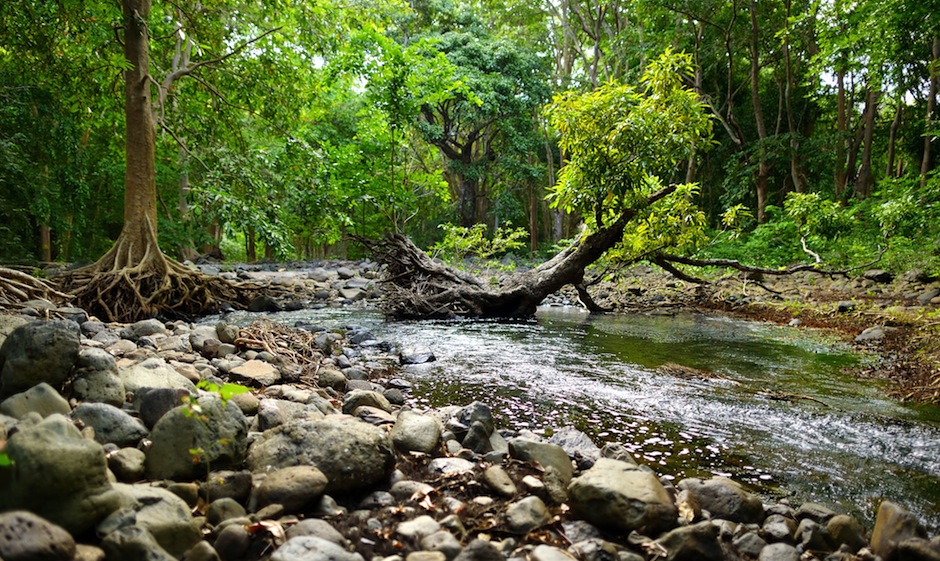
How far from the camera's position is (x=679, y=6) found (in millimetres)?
14602

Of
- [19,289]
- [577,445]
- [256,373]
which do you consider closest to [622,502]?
[577,445]

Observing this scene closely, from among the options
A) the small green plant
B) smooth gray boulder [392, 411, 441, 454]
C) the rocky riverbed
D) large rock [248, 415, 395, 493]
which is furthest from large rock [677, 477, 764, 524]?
the small green plant

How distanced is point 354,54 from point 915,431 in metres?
9.74

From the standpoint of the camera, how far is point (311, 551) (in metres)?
1.45

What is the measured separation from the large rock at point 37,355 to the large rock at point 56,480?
908mm

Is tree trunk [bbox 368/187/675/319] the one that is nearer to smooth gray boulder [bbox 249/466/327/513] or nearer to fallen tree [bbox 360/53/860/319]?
fallen tree [bbox 360/53/860/319]

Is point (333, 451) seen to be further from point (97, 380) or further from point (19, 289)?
point (19, 289)

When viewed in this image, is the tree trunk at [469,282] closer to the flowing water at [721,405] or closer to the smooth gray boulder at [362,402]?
the flowing water at [721,405]

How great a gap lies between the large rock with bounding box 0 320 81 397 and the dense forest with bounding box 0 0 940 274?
4.55 m

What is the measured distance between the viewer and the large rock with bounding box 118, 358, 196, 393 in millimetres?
2439

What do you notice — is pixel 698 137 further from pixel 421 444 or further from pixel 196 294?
pixel 196 294

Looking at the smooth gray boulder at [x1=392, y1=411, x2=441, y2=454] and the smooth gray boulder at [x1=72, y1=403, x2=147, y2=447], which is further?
the smooth gray boulder at [x1=392, y1=411, x2=441, y2=454]

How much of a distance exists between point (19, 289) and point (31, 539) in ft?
15.1

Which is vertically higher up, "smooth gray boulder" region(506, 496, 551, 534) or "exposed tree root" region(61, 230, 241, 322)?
"exposed tree root" region(61, 230, 241, 322)
